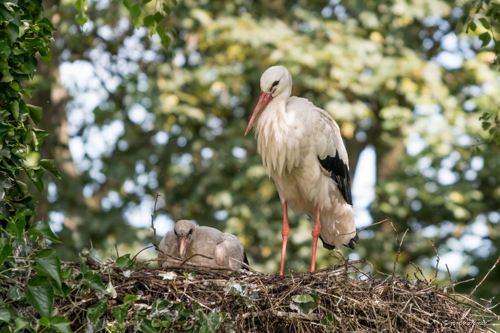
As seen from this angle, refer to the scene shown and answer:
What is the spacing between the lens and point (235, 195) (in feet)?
33.6

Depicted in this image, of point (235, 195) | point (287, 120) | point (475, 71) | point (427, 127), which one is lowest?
point (235, 195)

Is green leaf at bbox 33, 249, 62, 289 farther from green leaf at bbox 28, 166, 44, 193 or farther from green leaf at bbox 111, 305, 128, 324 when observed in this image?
green leaf at bbox 111, 305, 128, 324

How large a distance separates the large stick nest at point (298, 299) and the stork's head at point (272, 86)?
70.9 inches

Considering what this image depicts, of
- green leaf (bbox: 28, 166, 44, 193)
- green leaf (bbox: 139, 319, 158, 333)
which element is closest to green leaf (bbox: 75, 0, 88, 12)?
green leaf (bbox: 28, 166, 44, 193)

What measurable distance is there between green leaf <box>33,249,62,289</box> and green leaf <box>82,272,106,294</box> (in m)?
0.46

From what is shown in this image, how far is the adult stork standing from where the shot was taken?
5176 millimetres

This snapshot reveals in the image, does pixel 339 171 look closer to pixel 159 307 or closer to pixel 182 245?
pixel 182 245

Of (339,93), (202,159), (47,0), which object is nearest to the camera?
(47,0)

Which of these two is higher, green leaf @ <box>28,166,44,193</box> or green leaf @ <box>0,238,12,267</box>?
green leaf @ <box>0,238,12,267</box>

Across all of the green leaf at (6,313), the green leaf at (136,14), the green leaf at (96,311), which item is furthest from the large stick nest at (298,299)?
the green leaf at (136,14)

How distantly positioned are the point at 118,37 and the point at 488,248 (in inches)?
299

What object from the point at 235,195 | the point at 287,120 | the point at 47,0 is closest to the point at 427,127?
the point at 235,195

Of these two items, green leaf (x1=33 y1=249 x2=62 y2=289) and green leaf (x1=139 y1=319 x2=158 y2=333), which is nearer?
green leaf (x1=33 y1=249 x2=62 y2=289)

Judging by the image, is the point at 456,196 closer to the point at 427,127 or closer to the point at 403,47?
the point at 427,127
